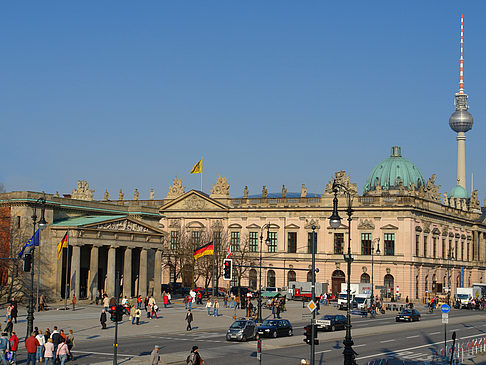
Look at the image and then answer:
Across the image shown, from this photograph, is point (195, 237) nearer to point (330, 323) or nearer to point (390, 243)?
point (390, 243)

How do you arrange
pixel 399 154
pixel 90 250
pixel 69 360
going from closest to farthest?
pixel 69 360 → pixel 90 250 → pixel 399 154

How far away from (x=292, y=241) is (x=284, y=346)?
73.4 metres

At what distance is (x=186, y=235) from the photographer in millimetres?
129125

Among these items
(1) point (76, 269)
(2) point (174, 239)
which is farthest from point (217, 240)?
(1) point (76, 269)

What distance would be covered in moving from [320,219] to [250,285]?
1567cm

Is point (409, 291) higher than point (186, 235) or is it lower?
lower

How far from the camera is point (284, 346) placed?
50.1 m

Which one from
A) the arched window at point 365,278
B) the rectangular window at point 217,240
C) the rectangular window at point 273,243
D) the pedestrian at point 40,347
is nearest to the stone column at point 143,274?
the rectangular window at point 217,240

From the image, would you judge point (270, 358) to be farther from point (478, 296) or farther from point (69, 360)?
point (478, 296)

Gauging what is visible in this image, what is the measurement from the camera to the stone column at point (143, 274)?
302ft

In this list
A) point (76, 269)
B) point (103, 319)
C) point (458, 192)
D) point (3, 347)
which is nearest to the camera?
point (3, 347)

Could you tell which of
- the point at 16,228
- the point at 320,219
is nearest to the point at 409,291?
the point at 320,219

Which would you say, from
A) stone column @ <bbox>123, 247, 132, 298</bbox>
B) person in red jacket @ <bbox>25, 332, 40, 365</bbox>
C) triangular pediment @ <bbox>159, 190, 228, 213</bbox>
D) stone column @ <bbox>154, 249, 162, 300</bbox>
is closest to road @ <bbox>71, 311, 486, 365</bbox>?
person in red jacket @ <bbox>25, 332, 40, 365</bbox>

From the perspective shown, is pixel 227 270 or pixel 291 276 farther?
pixel 291 276
